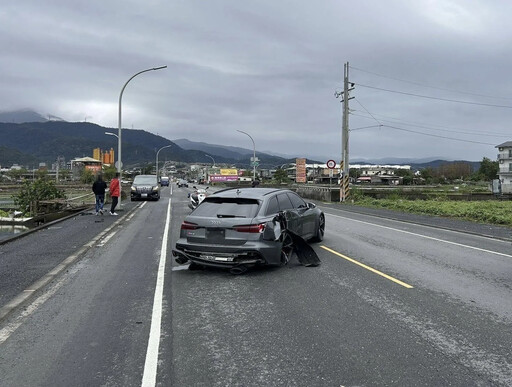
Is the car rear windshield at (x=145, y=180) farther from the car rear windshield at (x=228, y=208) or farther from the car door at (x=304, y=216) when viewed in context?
the car rear windshield at (x=228, y=208)

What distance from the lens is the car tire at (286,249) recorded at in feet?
26.7

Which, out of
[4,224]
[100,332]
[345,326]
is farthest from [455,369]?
[4,224]

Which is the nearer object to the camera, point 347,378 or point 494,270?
point 347,378

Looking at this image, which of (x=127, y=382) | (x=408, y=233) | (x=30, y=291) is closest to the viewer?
(x=127, y=382)

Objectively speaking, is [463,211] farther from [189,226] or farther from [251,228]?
[189,226]

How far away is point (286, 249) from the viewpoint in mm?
8438

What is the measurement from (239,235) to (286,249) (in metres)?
1.44

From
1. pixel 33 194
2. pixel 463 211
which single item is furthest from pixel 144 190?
pixel 463 211

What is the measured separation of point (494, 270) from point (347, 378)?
19.6 ft

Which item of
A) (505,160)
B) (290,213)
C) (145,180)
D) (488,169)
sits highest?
(505,160)

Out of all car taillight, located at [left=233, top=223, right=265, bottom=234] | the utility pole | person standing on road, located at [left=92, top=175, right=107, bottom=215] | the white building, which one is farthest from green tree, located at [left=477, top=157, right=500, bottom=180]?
car taillight, located at [left=233, top=223, right=265, bottom=234]

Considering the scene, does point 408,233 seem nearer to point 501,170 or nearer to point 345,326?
point 345,326

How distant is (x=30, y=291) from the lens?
6.34 m

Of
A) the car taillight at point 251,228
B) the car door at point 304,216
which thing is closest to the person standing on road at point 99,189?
the car door at point 304,216
